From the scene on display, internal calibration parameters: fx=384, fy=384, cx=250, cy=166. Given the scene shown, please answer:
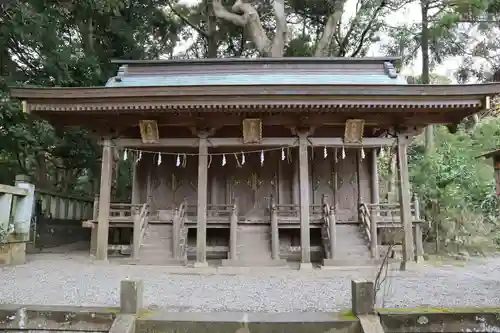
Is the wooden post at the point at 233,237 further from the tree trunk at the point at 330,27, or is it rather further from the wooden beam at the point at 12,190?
the tree trunk at the point at 330,27

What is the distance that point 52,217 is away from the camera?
1449 cm

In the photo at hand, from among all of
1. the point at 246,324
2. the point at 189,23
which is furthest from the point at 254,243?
the point at 189,23

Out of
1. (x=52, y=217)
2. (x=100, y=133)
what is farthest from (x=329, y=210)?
(x=52, y=217)

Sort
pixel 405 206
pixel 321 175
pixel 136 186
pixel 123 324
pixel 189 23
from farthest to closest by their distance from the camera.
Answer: pixel 189 23 → pixel 321 175 → pixel 136 186 → pixel 405 206 → pixel 123 324

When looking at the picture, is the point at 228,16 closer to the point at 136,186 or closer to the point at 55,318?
the point at 136,186

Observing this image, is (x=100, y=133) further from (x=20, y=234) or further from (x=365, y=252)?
(x=365, y=252)

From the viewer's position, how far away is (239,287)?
23.0 feet

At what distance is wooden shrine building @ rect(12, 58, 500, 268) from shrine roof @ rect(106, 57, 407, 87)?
0.04 meters

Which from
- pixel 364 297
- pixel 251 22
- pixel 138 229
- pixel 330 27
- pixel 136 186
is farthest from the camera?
pixel 251 22

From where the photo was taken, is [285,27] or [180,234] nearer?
[180,234]

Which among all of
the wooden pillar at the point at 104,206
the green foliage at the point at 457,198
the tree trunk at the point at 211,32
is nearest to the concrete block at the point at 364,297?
the wooden pillar at the point at 104,206

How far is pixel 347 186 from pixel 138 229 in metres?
6.66

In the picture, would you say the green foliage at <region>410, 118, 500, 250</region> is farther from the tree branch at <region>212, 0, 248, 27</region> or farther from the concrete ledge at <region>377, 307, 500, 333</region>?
the tree branch at <region>212, 0, 248, 27</region>

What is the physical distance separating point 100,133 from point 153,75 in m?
3.17
